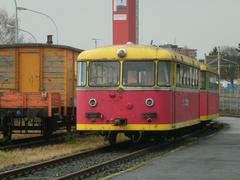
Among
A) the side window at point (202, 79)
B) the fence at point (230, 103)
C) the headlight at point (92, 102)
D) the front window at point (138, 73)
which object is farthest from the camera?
the fence at point (230, 103)

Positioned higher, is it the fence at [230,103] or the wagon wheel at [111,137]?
the fence at [230,103]

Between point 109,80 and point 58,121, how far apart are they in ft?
15.9

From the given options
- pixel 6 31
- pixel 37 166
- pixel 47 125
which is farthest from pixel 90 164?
pixel 6 31

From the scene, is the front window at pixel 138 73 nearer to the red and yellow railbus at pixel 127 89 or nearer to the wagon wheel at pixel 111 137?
the red and yellow railbus at pixel 127 89

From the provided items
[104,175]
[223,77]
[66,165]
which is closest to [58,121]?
[66,165]

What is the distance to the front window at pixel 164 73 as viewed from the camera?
16.7 meters

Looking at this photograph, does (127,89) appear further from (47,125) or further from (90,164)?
(47,125)

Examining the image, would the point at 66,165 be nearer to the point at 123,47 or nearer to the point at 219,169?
the point at 219,169

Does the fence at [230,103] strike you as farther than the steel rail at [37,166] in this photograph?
Yes

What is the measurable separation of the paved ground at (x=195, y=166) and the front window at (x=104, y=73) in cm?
265

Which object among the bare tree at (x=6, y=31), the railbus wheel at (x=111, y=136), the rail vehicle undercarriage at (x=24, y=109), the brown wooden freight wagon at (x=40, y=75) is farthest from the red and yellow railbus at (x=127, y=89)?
the bare tree at (x=6, y=31)

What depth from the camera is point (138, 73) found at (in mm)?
16688

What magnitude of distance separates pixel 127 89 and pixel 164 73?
3.58 feet

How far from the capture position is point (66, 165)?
1354cm
